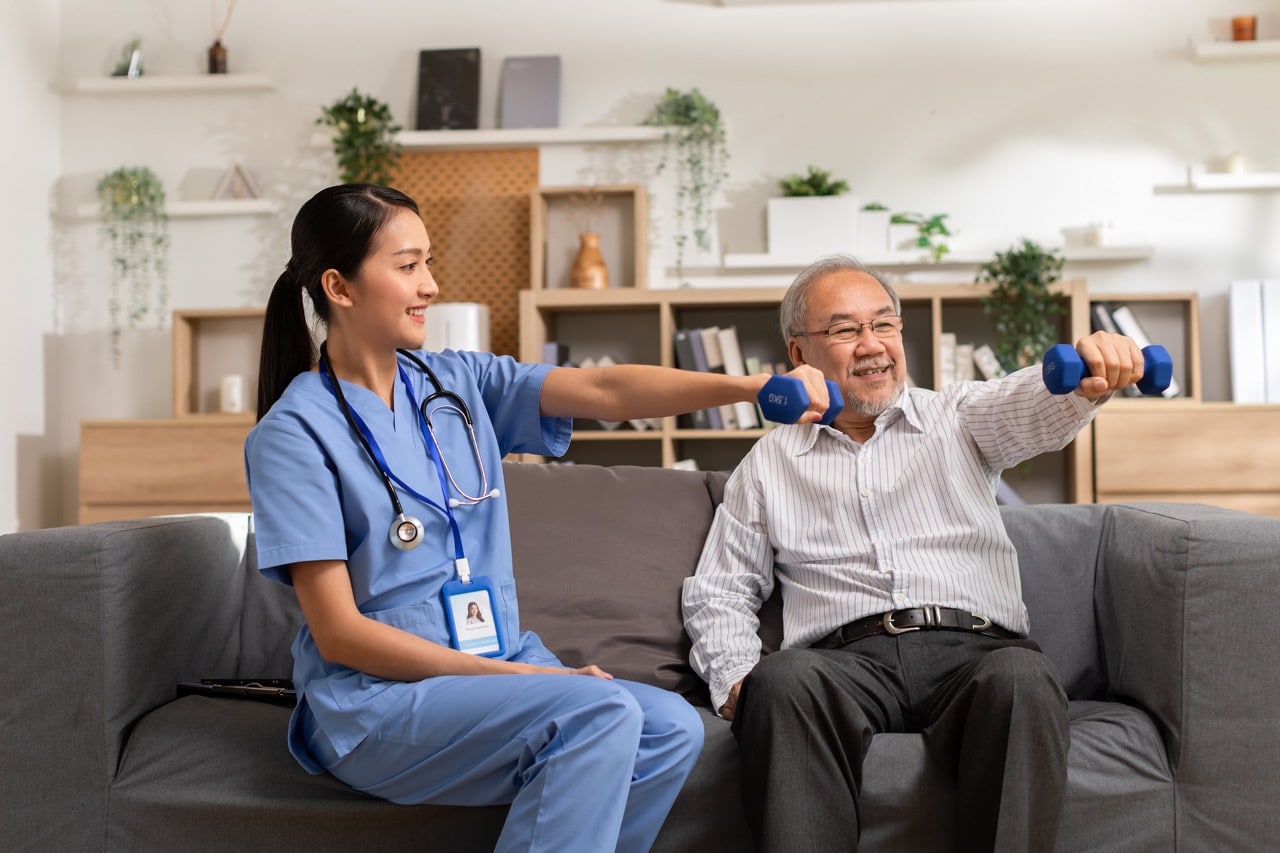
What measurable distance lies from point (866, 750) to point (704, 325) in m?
3.22

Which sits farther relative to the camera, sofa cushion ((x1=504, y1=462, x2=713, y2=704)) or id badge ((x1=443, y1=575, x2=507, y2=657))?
sofa cushion ((x1=504, y1=462, x2=713, y2=704))

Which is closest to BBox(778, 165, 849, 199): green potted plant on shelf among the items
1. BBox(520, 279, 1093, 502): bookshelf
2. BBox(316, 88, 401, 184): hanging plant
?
BBox(520, 279, 1093, 502): bookshelf

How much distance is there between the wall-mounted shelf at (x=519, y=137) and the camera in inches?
182

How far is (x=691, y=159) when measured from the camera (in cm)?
468

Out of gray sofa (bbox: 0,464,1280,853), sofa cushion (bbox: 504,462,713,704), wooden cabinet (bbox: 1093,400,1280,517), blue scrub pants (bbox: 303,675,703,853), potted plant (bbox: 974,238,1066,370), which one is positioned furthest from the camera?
potted plant (bbox: 974,238,1066,370)

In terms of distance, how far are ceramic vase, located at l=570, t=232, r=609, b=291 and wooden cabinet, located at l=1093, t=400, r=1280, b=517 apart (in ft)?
6.33

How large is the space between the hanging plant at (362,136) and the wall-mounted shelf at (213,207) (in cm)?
36

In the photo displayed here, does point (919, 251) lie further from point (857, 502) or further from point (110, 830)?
point (110, 830)

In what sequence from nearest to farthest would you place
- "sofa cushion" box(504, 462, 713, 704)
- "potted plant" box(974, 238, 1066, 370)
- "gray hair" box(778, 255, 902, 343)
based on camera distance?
"sofa cushion" box(504, 462, 713, 704) < "gray hair" box(778, 255, 902, 343) < "potted plant" box(974, 238, 1066, 370)

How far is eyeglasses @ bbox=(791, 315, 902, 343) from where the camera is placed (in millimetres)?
2059

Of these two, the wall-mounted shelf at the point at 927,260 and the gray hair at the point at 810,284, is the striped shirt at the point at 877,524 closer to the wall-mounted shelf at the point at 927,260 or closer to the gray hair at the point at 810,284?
the gray hair at the point at 810,284

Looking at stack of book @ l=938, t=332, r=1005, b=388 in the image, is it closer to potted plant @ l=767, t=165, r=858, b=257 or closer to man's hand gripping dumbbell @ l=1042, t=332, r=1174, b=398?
potted plant @ l=767, t=165, r=858, b=257

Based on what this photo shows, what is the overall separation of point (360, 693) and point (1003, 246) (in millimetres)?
3746

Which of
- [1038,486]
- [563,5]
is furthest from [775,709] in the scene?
[563,5]
